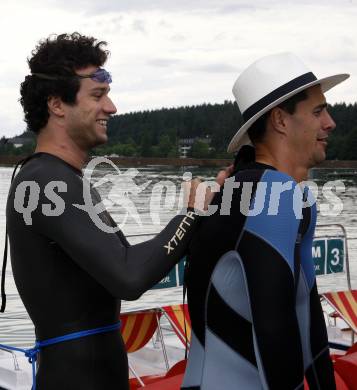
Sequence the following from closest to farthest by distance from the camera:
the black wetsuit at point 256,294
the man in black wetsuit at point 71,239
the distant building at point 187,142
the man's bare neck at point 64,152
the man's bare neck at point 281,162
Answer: the black wetsuit at point 256,294 → the man's bare neck at point 281,162 → the man in black wetsuit at point 71,239 → the man's bare neck at point 64,152 → the distant building at point 187,142

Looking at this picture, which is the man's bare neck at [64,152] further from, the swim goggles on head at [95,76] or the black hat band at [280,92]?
the black hat band at [280,92]

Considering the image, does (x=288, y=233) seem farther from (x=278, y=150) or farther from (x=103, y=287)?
(x=103, y=287)

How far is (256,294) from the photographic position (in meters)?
2.35

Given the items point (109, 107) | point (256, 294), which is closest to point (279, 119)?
point (256, 294)

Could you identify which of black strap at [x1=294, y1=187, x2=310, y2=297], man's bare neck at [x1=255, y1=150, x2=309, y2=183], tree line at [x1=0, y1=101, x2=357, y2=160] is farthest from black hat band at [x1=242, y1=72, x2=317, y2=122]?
tree line at [x1=0, y1=101, x2=357, y2=160]

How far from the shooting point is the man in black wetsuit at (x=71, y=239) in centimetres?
279

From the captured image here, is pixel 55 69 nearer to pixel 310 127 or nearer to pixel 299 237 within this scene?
pixel 310 127

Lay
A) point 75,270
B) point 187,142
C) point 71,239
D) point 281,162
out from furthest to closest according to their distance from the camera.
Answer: point 187,142 < point 75,270 < point 71,239 < point 281,162

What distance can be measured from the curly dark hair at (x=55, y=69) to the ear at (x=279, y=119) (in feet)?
2.74

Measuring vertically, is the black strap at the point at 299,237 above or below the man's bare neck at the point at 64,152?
below

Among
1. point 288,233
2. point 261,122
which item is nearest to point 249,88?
point 261,122

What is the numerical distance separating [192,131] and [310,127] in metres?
151

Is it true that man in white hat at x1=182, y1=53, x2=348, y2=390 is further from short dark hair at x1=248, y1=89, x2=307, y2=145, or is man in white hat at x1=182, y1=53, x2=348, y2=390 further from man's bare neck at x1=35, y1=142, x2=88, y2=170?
man's bare neck at x1=35, y1=142, x2=88, y2=170

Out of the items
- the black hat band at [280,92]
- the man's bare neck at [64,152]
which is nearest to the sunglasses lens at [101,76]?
the man's bare neck at [64,152]
